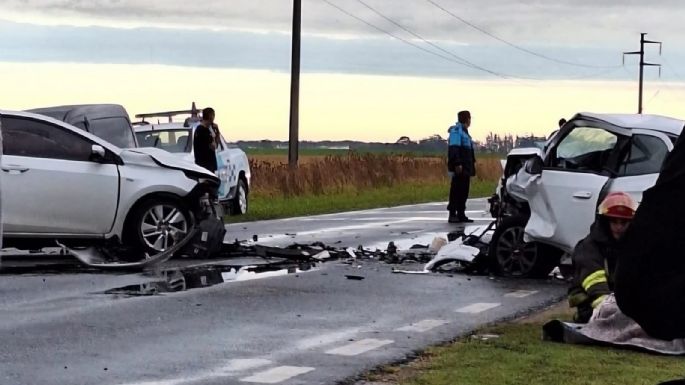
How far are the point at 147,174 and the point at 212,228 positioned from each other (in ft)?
3.15

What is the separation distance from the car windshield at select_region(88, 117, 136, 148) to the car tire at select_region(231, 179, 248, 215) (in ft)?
22.7

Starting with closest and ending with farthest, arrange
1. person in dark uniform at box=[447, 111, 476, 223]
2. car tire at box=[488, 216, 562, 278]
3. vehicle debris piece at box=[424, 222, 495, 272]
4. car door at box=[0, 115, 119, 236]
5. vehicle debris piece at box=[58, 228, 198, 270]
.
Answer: car tire at box=[488, 216, 562, 278] → vehicle debris piece at box=[424, 222, 495, 272] → vehicle debris piece at box=[58, 228, 198, 270] → car door at box=[0, 115, 119, 236] → person in dark uniform at box=[447, 111, 476, 223]

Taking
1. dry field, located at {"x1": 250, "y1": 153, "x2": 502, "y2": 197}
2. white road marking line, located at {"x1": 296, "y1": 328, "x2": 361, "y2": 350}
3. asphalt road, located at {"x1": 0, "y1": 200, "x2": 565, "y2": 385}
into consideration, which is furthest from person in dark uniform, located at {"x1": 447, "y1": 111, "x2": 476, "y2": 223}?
white road marking line, located at {"x1": 296, "y1": 328, "x2": 361, "y2": 350}

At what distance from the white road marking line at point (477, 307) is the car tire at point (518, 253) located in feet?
6.81

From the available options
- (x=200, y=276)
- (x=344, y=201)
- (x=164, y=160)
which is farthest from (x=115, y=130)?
(x=344, y=201)

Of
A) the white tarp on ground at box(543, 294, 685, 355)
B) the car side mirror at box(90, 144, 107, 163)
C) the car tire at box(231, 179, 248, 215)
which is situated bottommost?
the car tire at box(231, 179, 248, 215)

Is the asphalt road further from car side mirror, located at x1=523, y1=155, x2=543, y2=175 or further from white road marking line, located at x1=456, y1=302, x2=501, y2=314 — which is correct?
car side mirror, located at x1=523, y1=155, x2=543, y2=175

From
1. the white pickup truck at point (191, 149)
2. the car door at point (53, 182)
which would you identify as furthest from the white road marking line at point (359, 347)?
the white pickup truck at point (191, 149)

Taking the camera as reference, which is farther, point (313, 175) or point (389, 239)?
point (313, 175)

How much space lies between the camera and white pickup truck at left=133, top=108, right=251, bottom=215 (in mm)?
24188

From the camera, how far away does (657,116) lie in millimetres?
13156

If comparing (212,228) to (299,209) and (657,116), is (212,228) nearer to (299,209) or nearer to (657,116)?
(657,116)

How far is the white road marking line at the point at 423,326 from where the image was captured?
383 inches

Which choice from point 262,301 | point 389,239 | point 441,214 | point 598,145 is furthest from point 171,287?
point 441,214
